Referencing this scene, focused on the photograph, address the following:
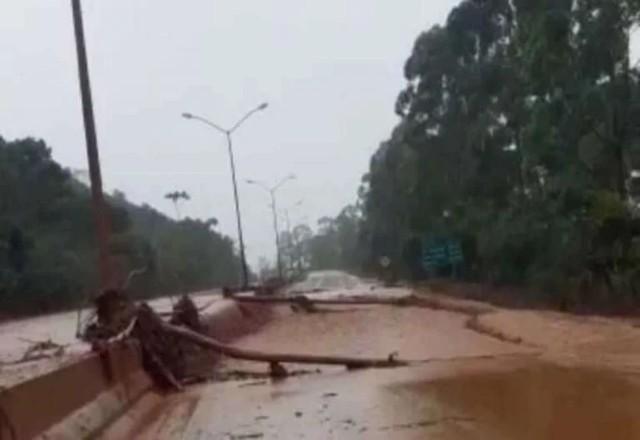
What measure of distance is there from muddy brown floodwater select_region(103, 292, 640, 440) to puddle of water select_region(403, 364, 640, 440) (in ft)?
0.04

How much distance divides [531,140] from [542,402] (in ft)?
83.3

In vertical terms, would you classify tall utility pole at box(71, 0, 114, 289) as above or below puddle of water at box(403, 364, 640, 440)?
above

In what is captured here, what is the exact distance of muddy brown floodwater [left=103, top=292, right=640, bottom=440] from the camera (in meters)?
10.9

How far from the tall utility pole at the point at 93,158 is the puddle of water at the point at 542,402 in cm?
630

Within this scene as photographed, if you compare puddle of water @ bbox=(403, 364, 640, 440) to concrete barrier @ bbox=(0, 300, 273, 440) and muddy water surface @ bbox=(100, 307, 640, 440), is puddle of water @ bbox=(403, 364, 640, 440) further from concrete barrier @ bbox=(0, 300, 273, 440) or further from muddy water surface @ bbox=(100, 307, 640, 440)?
concrete barrier @ bbox=(0, 300, 273, 440)

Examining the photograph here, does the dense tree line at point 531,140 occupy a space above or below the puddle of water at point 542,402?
above

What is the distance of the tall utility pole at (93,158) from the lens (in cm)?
1841

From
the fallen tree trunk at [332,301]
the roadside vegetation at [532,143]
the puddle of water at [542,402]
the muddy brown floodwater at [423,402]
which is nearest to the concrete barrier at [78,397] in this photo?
the muddy brown floodwater at [423,402]

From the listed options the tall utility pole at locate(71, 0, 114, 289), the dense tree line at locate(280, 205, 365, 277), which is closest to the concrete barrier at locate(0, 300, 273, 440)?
the tall utility pole at locate(71, 0, 114, 289)

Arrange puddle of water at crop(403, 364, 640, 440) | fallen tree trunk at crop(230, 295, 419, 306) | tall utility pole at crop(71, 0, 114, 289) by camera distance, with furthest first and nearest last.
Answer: fallen tree trunk at crop(230, 295, 419, 306), tall utility pole at crop(71, 0, 114, 289), puddle of water at crop(403, 364, 640, 440)

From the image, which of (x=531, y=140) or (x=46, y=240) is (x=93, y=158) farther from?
(x=46, y=240)

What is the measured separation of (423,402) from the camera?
13258 mm

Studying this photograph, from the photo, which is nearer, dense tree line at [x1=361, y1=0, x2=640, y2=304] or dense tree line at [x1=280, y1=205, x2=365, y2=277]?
dense tree line at [x1=361, y1=0, x2=640, y2=304]

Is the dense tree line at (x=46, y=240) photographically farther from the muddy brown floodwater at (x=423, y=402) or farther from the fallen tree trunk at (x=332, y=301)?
the muddy brown floodwater at (x=423, y=402)
